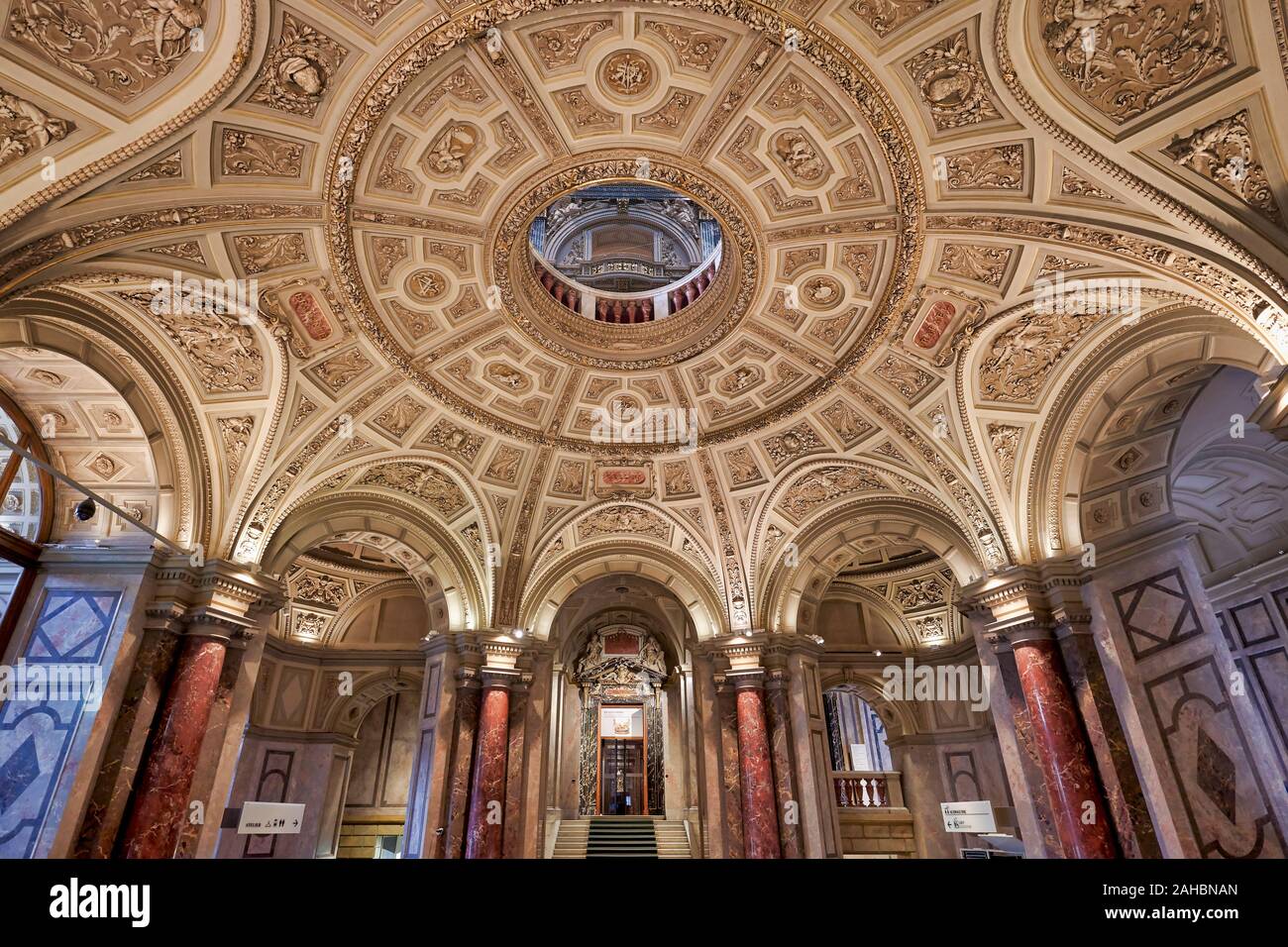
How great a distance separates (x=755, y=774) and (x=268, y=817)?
8.14 m

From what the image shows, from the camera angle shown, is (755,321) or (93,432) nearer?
(93,432)

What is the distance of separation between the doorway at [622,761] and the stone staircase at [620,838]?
157cm

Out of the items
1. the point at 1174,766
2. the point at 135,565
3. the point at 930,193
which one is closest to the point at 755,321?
the point at 930,193

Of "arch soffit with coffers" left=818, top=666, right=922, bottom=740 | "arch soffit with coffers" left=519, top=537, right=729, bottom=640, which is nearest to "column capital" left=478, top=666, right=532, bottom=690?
"arch soffit with coffers" left=519, top=537, right=729, bottom=640

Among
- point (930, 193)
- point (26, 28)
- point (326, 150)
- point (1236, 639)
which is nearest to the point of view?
point (26, 28)

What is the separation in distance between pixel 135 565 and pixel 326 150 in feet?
20.6

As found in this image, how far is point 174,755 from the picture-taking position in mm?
8016

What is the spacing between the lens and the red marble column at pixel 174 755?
762 centimetres

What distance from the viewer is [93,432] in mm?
8898

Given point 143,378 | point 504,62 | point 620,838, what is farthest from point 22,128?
point 620,838

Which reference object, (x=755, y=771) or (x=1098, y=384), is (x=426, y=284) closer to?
(x=1098, y=384)

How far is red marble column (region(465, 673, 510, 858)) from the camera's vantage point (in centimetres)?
1095

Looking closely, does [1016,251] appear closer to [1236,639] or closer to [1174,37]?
[1174,37]

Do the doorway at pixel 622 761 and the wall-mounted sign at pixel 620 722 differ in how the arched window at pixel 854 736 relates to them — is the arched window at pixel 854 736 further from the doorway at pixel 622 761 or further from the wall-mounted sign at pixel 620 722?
the doorway at pixel 622 761
